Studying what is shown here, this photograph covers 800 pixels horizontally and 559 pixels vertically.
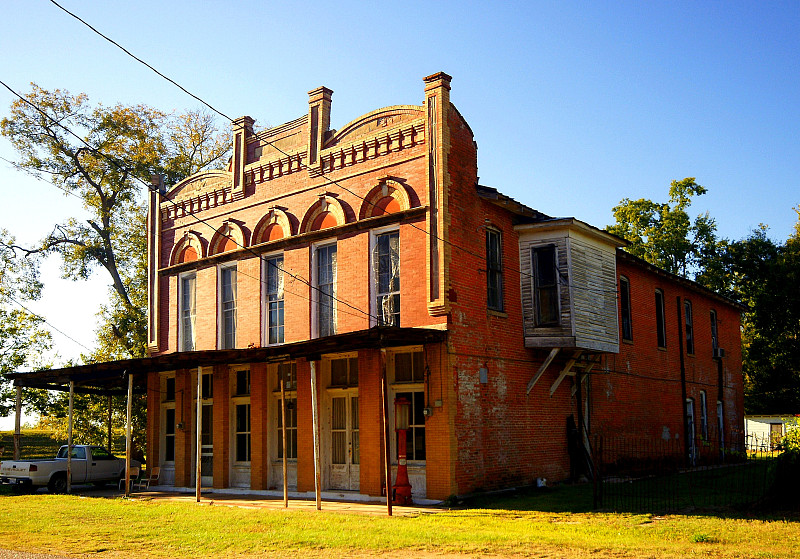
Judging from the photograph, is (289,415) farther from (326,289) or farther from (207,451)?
(326,289)

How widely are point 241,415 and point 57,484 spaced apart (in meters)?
5.91

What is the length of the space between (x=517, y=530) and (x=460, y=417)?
4.19 m

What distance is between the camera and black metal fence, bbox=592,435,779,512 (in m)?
14.8

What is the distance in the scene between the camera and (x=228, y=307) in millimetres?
22188

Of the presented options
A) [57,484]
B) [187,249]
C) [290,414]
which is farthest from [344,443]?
[57,484]

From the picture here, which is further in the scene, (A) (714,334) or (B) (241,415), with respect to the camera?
(A) (714,334)

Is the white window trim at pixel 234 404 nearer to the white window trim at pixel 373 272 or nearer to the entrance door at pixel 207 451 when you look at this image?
the entrance door at pixel 207 451

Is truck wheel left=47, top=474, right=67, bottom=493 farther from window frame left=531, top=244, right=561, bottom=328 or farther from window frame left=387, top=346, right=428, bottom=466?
window frame left=531, top=244, right=561, bottom=328

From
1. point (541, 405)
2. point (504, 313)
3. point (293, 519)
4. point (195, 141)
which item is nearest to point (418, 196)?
point (504, 313)

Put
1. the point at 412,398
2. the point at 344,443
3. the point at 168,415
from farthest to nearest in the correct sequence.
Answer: the point at 168,415, the point at 344,443, the point at 412,398

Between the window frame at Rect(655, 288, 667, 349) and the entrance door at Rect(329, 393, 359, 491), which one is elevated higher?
the window frame at Rect(655, 288, 667, 349)

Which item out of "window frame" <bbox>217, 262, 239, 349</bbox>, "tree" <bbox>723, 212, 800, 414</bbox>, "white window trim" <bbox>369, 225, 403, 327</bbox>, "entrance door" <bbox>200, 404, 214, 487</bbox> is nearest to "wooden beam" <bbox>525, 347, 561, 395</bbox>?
"white window trim" <bbox>369, 225, 403, 327</bbox>

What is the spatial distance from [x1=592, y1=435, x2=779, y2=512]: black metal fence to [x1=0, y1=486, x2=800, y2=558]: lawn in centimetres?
128

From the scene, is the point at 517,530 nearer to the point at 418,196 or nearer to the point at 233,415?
the point at 418,196
